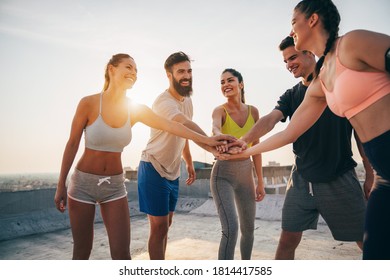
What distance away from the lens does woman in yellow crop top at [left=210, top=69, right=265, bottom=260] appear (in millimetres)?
3092

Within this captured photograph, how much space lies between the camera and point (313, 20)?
200 centimetres

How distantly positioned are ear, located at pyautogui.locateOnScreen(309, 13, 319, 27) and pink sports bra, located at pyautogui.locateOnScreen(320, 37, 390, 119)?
0.50 metres

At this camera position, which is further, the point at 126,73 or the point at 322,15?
the point at 126,73

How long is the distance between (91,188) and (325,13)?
2.45 m

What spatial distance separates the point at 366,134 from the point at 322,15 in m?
0.99

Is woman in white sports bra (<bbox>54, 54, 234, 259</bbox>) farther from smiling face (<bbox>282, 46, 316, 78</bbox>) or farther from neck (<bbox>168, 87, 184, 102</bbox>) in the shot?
smiling face (<bbox>282, 46, 316, 78</bbox>)

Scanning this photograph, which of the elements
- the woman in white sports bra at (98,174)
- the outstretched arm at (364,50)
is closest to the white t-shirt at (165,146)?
the woman in white sports bra at (98,174)

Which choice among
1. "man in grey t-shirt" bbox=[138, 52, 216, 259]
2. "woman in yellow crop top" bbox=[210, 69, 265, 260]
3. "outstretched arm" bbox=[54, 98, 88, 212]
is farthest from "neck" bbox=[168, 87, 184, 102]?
"outstretched arm" bbox=[54, 98, 88, 212]

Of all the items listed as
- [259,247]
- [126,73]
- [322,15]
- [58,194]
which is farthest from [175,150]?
[259,247]

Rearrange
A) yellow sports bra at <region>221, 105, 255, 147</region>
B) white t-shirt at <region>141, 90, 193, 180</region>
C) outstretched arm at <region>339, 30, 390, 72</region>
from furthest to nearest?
yellow sports bra at <region>221, 105, 255, 147</region> < white t-shirt at <region>141, 90, 193, 180</region> < outstretched arm at <region>339, 30, 390, 72</region>

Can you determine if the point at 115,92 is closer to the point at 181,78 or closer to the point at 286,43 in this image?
the point at 181,78

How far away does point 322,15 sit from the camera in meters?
1.99
